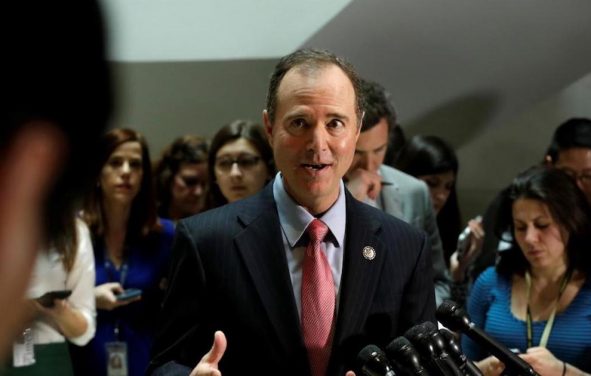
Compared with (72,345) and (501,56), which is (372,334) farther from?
(501,56)

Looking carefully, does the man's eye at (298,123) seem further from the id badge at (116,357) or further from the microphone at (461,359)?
the id badge at (116,357)

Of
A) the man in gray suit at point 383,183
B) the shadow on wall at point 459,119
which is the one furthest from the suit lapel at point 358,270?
the shadow on wall at point 459,119

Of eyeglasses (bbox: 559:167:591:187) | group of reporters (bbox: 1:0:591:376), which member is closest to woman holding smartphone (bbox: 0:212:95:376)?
group of reporters (bbox: 1:0:591:376)

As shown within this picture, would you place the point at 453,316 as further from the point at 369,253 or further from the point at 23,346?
the point at 23,346

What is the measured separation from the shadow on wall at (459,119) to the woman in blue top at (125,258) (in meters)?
1.66

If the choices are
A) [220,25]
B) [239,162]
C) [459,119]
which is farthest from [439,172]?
[220,25]

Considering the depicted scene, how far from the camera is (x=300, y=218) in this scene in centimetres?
172

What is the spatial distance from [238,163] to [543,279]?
3.76ft

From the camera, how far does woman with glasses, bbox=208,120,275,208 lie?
3193 millimetres

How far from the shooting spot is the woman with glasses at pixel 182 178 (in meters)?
3.75

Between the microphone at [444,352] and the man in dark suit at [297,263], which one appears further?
the man in dark suit at [297,263]

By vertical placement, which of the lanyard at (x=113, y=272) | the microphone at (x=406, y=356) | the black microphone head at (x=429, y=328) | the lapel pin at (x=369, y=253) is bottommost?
the microphone at (x=406, y=356)

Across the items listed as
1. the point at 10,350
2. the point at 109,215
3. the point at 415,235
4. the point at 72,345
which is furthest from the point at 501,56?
the point at 10,350

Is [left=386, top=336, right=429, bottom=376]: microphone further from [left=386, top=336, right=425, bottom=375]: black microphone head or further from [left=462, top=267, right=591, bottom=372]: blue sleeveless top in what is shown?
[left=462, top=267, right=591, bottom=372]: blue sleeveless top
